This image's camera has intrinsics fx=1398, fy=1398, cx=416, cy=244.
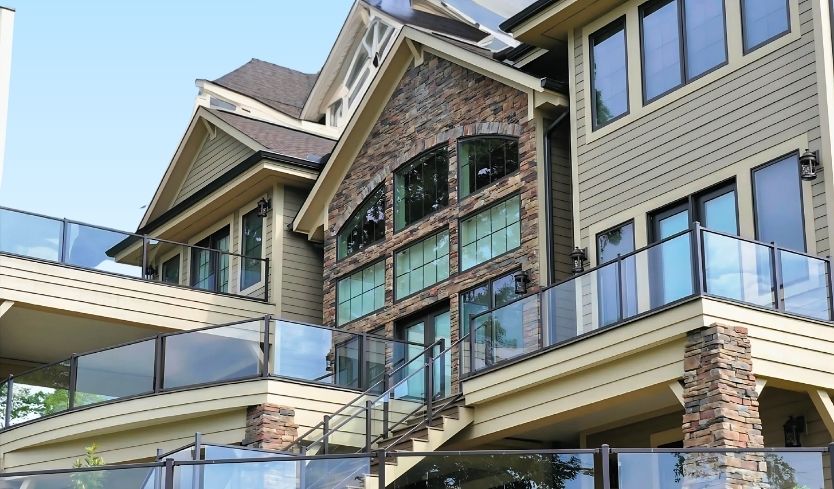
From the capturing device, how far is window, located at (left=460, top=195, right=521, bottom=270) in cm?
2269

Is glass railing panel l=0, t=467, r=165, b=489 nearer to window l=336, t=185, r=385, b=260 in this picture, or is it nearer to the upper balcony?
the upper balcony

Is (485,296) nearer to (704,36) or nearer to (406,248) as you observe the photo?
(406,248)

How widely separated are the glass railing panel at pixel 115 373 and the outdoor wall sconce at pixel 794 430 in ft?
33.8

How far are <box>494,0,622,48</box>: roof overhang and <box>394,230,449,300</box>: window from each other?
395cm

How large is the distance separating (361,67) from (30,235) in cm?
1083

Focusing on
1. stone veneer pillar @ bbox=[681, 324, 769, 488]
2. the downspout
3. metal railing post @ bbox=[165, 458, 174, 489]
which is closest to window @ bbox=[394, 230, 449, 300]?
the downspout

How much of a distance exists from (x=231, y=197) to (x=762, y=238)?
14.4 m

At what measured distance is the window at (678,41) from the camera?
19.6 m

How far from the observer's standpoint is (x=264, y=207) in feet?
94.9

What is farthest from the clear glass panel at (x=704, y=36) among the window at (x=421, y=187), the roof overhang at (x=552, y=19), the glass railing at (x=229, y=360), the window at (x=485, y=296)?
the glass railing at (x=229, y=360)

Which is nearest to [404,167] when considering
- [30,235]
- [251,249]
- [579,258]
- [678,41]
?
[251,249]

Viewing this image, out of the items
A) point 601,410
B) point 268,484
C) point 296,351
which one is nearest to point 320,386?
point 296,351

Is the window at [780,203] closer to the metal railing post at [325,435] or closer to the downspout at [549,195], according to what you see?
the downspout at [549,195]

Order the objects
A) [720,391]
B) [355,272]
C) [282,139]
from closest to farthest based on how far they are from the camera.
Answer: [720,391] → [355,272] → [282,139]
